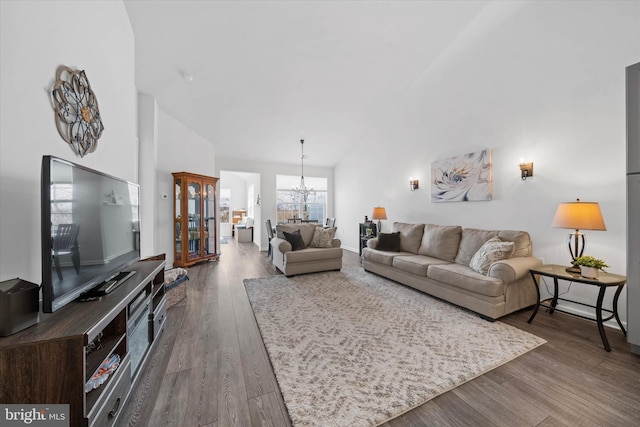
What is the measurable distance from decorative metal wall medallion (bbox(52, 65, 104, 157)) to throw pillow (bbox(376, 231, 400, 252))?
3896mm

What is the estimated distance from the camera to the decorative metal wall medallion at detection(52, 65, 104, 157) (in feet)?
5.13

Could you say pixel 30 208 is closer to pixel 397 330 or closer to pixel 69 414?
pixel 69 414

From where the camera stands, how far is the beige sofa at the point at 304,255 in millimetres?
4055

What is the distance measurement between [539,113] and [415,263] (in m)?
2.39

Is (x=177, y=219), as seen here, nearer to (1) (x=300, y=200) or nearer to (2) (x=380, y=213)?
(1) (x=300, y=200)

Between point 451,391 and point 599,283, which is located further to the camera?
point 599,283

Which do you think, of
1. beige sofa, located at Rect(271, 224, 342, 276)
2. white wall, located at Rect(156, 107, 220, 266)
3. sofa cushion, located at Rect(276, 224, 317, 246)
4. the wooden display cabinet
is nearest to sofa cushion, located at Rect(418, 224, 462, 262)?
beige sofa, located at Rect(271, 224, 342, 276)

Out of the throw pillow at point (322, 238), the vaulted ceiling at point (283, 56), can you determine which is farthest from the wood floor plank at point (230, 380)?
the vaulted ceiling at point (283, 56)

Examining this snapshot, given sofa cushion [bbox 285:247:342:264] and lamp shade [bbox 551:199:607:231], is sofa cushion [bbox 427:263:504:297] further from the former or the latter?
sofa cushion [bbox 285:247:342:264]

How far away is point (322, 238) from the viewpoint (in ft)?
14.8

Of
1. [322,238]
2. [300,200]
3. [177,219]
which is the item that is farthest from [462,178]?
[177,219]

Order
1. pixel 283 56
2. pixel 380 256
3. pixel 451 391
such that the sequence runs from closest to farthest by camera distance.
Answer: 1. pixel 451 391
2. pixel 283 56
3. pixel 380 256

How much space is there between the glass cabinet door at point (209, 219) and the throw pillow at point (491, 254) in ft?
A: 16.5

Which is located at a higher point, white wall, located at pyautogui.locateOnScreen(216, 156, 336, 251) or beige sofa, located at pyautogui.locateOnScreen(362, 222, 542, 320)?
white wall, located at pyautogui.locateOnScreen(216, 156, 336, 251)
